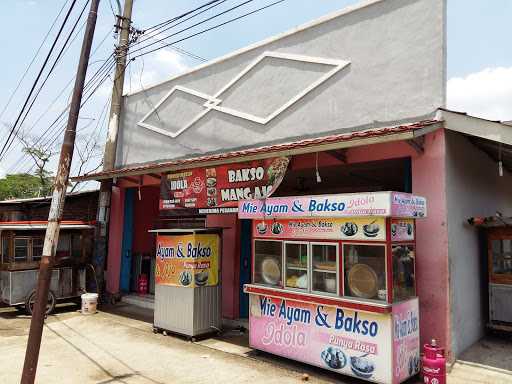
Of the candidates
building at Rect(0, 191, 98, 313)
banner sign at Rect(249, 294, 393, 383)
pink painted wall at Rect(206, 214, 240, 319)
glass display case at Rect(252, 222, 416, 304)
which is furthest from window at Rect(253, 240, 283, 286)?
building at Rect(0, 191, 98, 313)

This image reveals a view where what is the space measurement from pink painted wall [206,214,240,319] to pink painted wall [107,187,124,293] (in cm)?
501

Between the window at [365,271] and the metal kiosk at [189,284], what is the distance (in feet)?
11.6

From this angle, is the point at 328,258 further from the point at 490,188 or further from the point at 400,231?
the point at 490,188

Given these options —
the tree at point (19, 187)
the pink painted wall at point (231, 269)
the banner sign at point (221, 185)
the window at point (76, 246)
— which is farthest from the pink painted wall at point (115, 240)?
the tree at point (19, 187)

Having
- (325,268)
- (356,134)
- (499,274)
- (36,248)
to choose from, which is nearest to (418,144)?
(356,134)

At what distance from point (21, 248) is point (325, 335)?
354 inches

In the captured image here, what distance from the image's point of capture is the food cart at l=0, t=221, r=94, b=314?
36.5ft

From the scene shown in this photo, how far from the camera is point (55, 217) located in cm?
594

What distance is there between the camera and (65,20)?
322 inches

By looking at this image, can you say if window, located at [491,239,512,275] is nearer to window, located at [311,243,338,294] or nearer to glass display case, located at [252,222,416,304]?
glass display case, located at [252,222,416,304]

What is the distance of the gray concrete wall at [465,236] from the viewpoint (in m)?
7.25

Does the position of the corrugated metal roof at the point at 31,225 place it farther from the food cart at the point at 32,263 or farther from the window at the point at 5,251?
the window at the point at 5,251

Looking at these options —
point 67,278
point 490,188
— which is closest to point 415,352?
point 490,188

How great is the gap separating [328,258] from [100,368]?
4.36 metres
